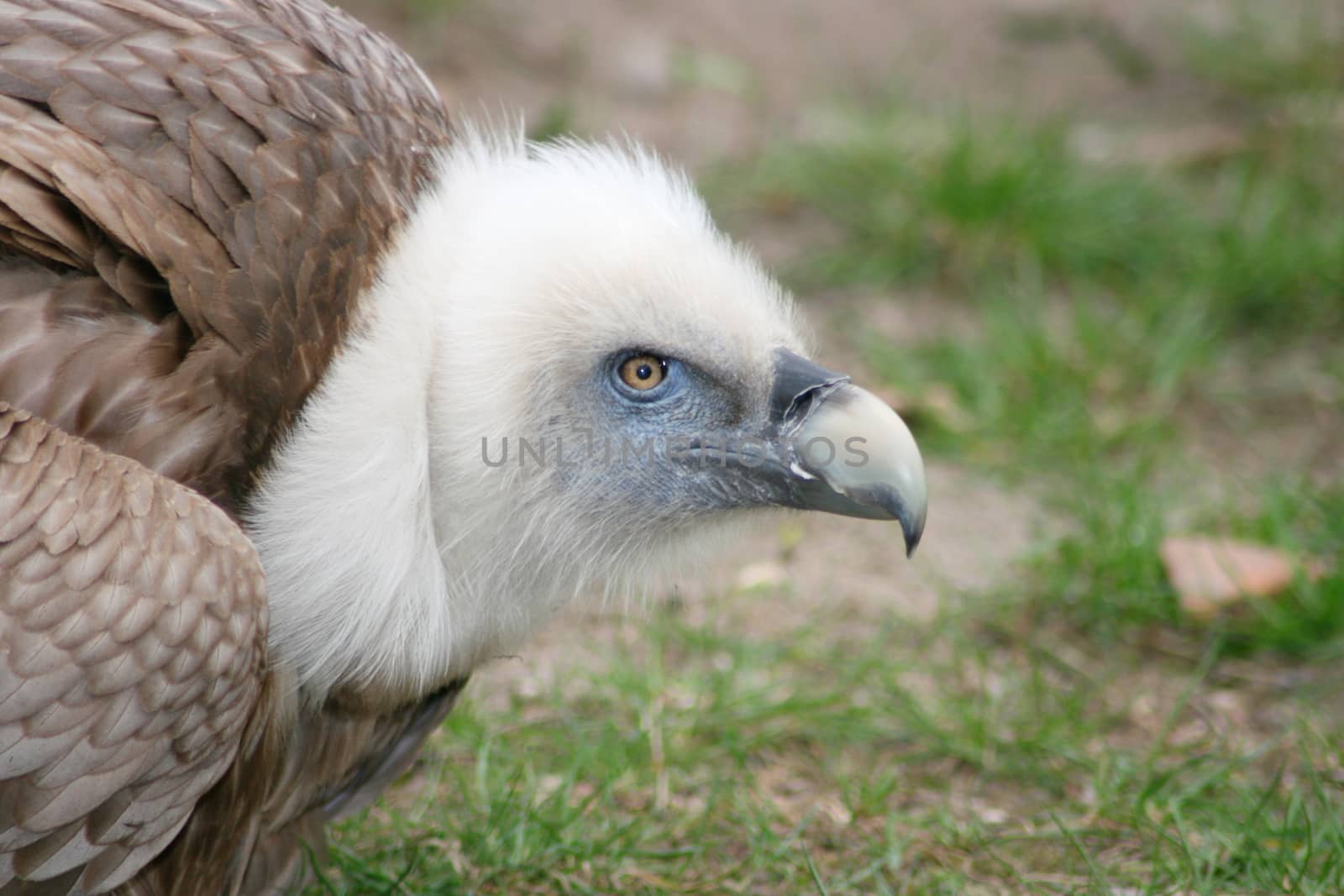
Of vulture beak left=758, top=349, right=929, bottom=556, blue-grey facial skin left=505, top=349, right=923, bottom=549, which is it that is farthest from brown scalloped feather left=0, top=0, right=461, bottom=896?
vulture beak left=758, top=349, right=929, bottom=556

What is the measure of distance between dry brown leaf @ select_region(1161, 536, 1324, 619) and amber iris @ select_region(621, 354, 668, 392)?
1789 millimetres

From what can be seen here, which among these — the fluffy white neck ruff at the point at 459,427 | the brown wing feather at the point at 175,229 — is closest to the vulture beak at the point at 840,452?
the fluffy white neck ruff at the point at 459,427

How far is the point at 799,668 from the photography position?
12.5ft

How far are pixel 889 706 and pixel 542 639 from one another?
33.8 inches

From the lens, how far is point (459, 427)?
2.53m

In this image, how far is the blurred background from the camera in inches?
123

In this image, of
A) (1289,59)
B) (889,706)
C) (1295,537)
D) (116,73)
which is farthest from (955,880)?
(1289,59)

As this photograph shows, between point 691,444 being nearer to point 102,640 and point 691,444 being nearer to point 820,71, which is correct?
point 102,640

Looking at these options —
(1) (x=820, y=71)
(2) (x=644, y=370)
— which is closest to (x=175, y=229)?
(2) (x=644, y=370)

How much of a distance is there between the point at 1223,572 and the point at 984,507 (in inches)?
30.1

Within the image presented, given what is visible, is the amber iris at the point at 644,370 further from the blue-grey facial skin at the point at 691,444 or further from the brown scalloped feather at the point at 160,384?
the brown scalloped feather at the point at 160,384

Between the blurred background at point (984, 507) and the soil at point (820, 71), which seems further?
the soil at point (820, 71)

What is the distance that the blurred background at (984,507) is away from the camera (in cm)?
312

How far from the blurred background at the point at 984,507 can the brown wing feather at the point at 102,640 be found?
772mm
